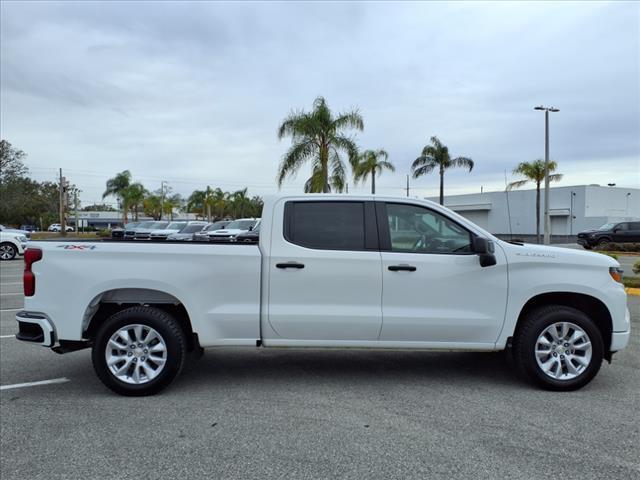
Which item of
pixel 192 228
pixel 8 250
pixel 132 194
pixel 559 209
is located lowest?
pixel 8 250

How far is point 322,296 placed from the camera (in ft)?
15.6

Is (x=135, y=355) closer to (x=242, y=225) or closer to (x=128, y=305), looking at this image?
(x=128, y=305)

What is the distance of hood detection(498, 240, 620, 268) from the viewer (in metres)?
4.85

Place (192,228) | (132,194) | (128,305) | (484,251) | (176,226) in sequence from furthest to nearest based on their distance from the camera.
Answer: (132,194) → (176,226) → (192,228) → (128,305) → (484,251)

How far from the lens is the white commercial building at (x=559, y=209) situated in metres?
44.2

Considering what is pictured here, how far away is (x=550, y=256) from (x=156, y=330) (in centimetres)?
369

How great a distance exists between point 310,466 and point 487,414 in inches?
66.6

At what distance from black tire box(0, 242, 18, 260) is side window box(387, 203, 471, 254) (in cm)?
2107

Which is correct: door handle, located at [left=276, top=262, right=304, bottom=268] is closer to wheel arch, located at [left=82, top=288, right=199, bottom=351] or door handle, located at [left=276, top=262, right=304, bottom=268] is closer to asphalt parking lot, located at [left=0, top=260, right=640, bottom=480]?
wheel arch, located at [left=82, top=288, right=199, bottom=351]

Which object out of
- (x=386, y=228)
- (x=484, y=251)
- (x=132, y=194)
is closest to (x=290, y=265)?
(x=386, y=228)

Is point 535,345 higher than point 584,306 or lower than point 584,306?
Result: lower

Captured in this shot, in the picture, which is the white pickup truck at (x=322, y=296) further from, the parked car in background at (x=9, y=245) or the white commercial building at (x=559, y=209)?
the white commercial building at (x=559, y=209)

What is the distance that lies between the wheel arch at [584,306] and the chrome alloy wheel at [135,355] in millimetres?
3329

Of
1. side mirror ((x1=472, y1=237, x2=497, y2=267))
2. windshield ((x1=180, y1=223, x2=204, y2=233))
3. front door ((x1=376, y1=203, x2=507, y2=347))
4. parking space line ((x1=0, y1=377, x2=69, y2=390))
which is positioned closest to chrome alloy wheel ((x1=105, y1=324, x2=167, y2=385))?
parking space line ((x1=0, y1=377, x2=69, y2=390))
